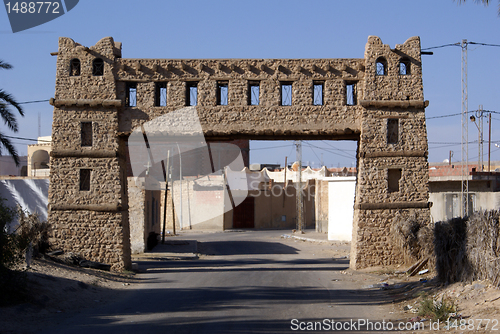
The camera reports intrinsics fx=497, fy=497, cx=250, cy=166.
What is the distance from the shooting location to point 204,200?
44.8 metres

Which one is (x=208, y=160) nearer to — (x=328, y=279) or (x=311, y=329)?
(x=328, y=279)

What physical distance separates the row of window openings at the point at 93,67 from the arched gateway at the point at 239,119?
0.04m

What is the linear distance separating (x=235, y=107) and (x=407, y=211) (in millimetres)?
7404

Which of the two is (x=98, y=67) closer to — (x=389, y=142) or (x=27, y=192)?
(x=389, y=142)

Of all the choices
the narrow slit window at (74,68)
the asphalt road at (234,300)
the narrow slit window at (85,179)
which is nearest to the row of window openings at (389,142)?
the narrow slit window at (85,179)

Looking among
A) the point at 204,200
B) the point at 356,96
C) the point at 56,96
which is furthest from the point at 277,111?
the point at 204,200

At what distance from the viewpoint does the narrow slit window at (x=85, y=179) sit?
60.5 feet

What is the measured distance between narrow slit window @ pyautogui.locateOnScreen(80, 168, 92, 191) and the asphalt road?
382 cm

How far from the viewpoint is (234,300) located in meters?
12.2

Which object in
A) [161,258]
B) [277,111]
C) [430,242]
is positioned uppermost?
[277,111]

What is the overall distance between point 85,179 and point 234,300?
Answer: 8.95 metres

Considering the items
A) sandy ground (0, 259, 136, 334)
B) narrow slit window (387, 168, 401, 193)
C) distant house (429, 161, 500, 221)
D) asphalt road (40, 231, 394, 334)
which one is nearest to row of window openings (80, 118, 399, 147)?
narrow slit window (387, 168, 401, 193)

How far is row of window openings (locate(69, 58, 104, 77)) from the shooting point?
61.5ft

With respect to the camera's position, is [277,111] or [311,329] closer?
[311,329]
